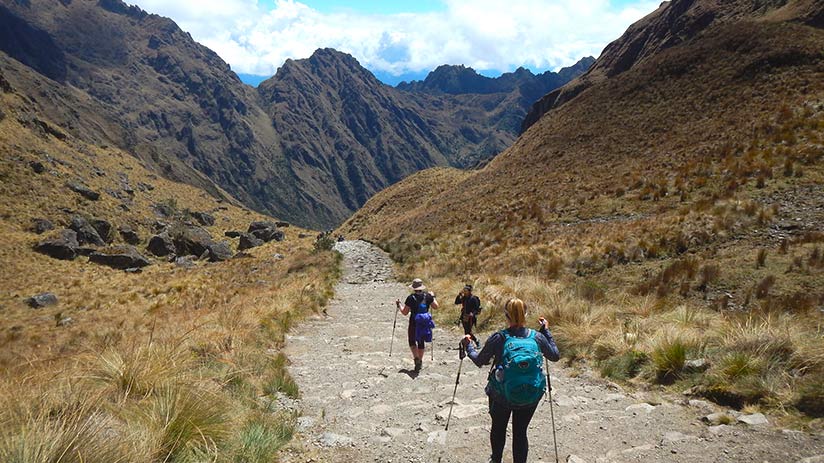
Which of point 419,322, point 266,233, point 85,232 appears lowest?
point 419,322

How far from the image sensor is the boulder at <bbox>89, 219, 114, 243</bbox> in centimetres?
6094

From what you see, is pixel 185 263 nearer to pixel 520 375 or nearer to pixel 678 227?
pixel 678 227

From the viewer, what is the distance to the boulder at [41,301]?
29114 mm

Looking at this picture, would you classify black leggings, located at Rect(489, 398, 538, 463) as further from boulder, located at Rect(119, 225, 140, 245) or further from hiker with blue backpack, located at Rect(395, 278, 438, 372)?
boulder, located at Rect(119, 225, 140, 245)

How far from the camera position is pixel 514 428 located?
475 cm

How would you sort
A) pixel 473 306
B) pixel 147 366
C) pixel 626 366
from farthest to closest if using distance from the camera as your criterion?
pixel 473 306 → pixel 626 366 → pixel 147 366

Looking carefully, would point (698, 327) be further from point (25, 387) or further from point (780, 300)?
point (25, 387)

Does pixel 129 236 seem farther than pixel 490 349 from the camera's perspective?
Yes

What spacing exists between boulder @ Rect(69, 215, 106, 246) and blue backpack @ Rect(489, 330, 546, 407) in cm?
6450

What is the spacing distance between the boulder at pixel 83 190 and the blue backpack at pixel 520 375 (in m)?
81.3

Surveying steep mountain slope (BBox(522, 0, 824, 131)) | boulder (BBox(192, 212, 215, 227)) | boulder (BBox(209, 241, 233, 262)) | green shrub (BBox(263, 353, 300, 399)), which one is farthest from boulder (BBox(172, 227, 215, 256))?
green shrub (BBox(263, 353, 300, 399))

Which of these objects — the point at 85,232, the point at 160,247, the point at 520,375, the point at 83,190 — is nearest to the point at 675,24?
the point at 520,375

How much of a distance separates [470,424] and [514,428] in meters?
1.71

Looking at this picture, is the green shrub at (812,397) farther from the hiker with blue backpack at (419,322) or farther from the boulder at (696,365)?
the hiker with blue backpack at (419,322)
